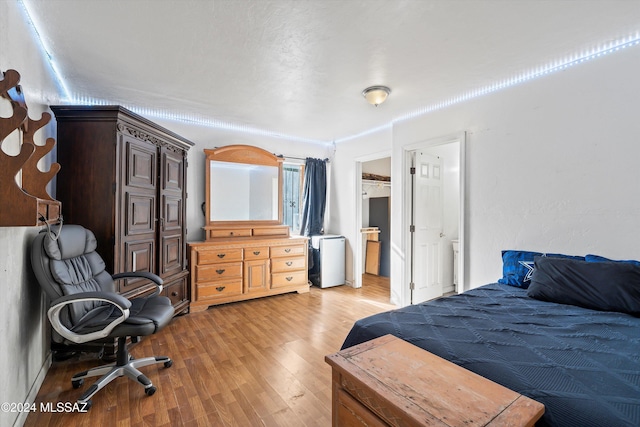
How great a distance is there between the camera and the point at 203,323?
3078mm

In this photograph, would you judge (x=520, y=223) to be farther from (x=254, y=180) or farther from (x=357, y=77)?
(x=254, y=180)

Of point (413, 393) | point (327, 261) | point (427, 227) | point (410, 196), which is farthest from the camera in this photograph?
point (327, 261)

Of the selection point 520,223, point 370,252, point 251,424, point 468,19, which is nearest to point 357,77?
point 468,19

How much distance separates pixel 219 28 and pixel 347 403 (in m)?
2.33

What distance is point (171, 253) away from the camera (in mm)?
3100

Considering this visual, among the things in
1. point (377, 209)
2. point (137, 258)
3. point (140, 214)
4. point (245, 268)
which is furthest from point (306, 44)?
point (377, 209)

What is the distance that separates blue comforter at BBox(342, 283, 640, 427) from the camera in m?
0.91

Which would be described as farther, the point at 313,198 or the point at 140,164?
the point at 313,198

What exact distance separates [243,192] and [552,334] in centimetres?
371

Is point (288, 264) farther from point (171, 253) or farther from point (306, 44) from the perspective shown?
point (306, 44)

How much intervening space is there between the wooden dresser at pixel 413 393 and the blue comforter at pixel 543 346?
4.1 inches

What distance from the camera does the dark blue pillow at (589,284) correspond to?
1718mm

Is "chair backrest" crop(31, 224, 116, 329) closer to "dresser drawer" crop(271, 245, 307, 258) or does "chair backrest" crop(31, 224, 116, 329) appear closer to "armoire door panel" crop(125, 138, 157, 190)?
"armoire door panel" crop(125, 138, 157, 190)

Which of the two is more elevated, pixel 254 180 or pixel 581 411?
pixel 254 180
